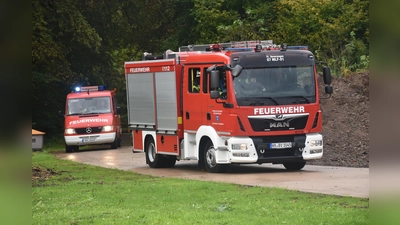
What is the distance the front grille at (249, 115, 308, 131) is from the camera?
64.1 ft

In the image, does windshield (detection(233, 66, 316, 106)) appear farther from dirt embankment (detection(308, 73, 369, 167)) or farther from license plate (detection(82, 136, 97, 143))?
license plate (detection(82, 136, 97, 143))

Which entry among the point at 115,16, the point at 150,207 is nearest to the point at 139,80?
the point at 150,207

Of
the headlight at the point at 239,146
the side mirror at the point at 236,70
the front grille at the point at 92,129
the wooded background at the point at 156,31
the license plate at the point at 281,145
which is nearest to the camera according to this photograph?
the side mirror at the point at 236,70

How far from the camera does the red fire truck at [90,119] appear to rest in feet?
118

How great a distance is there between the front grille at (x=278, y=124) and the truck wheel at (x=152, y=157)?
4.85 metres

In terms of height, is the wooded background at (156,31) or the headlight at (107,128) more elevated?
the wooded background at (156,31)

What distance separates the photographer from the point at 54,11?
3981cm

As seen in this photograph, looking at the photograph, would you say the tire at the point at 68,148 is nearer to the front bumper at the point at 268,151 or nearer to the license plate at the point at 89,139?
the license plate at the point at 89,139

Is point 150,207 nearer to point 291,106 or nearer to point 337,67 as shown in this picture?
point 291,106

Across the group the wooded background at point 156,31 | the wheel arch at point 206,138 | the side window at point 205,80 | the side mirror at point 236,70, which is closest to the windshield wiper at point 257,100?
the side mirror at point 236,70

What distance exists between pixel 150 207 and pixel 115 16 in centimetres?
3718

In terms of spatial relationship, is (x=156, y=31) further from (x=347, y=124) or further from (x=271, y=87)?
(x=271, y=87)

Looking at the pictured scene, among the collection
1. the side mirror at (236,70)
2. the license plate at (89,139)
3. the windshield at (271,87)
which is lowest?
the license plate at (89,139)
